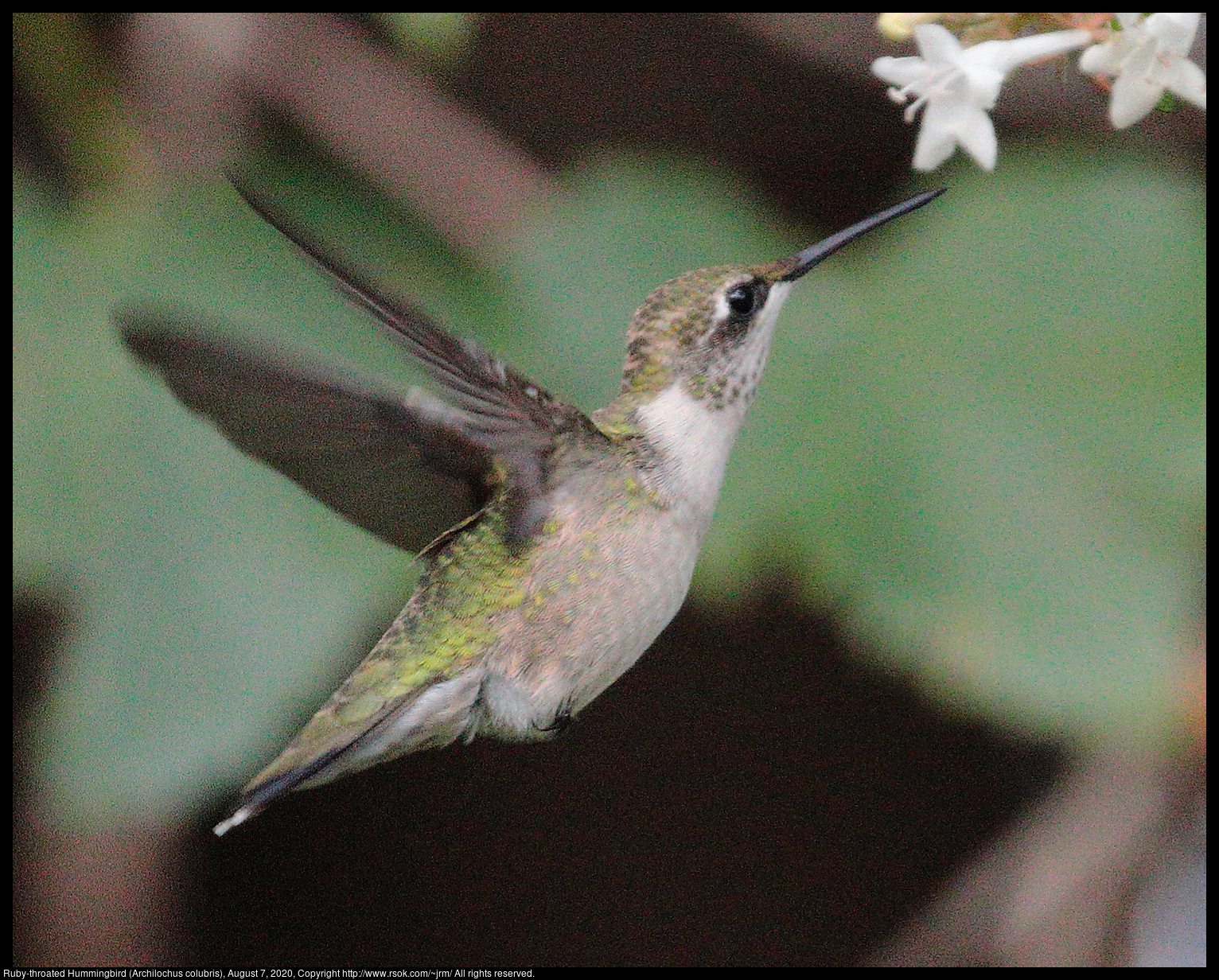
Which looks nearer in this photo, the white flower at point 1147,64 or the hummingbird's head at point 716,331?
the white flower at point 1147,64

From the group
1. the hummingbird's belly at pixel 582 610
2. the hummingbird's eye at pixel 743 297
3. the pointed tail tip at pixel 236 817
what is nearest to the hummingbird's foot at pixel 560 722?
the hummingbird's belly at pixel 582 610

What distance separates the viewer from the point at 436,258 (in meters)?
2.21

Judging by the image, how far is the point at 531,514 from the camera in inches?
51.9

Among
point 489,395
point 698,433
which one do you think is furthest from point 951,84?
point 489,395

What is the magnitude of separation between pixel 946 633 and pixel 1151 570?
0.34 meters

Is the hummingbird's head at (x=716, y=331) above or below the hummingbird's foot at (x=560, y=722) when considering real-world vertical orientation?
above

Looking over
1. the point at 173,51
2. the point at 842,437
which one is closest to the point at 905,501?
the point at 842,437

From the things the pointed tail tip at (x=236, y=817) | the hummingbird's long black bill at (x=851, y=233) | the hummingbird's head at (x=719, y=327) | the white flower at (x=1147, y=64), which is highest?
the white flower at (x=1147, y=64)

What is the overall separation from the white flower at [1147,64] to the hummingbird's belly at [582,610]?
0.59 meters

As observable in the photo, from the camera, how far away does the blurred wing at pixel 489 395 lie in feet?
3.06

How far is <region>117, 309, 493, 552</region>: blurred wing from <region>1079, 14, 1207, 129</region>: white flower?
681mm

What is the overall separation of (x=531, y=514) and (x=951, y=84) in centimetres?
61

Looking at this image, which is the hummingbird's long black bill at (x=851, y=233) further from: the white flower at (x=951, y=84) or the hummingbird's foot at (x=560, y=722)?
the hummingbird's foot at (x=560, y=722)

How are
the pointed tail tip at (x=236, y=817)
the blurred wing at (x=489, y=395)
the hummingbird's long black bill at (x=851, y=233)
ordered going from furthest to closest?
the hummingbird's long black bill at (x=851, y=233) < the pointed tail tip at (x=236, y=817) < the blurred wing at (x=489, y=395)
